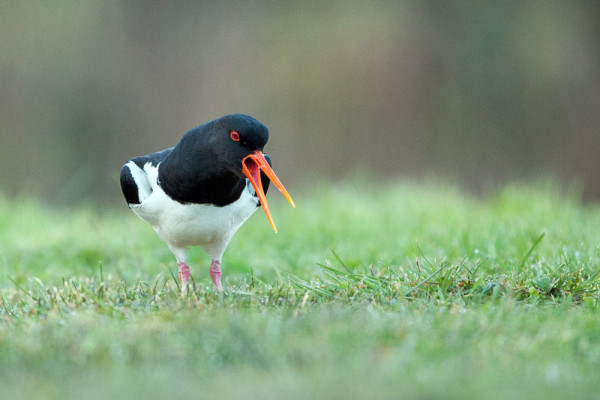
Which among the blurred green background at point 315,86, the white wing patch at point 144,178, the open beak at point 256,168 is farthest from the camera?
the blurred green background at point 315,86

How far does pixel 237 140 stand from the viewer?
384 centimetres

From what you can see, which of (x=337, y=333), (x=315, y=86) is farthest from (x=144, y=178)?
(x=315, y=86)

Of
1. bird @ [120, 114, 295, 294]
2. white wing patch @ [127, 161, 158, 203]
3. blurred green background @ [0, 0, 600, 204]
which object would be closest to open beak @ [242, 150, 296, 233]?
bird @ [120, 114, 295, 294]

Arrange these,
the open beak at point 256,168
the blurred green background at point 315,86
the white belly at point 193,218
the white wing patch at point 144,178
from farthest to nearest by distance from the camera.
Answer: the blurred green background at point 315,86 < the white wing patch at point 144,178 < the white belly at point 193,218 < the open beak at point 256,168

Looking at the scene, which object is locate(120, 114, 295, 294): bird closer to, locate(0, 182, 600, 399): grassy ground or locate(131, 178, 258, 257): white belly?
locate(131, 178, 258, 257): white belly

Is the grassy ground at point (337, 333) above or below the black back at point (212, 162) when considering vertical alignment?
below

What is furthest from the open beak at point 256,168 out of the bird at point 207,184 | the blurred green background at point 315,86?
the blurred green background at point 315,86

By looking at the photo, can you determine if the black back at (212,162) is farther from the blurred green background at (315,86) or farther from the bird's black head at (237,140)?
the blurred green background at (315,86)

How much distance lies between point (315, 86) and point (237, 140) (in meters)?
8.27

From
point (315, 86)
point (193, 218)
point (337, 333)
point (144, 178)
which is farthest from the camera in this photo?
point (315, 86)

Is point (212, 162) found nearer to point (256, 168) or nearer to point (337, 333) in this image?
point (256, 168)

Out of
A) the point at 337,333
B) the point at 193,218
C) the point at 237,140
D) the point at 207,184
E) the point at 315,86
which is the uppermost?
the point at 315,86

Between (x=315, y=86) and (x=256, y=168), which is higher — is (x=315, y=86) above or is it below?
above

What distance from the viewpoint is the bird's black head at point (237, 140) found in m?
3.84
